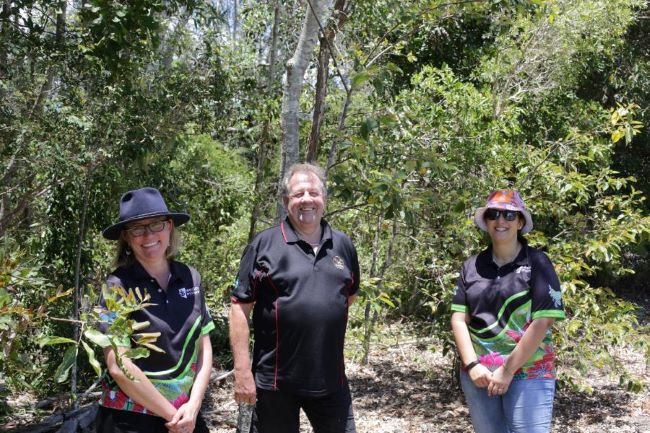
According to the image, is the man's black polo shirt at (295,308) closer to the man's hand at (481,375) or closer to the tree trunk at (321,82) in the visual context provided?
the man's hand at (481,375)

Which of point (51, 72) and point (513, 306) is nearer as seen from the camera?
point (513, 306)

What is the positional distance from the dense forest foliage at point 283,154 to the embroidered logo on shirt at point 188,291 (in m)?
0.88

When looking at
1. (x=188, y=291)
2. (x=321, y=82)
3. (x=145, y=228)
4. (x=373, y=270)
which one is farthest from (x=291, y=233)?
(x=373, y=270)

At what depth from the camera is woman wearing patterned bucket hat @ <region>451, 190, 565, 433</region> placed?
3.06 meters

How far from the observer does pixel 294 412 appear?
295cm

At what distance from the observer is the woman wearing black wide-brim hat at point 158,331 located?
2500 millimetres

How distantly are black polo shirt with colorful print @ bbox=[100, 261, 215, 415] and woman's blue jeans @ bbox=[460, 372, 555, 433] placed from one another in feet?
4.36

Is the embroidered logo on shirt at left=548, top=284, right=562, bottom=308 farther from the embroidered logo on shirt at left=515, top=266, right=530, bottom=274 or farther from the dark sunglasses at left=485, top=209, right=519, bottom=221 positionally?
the dark sunglasses at left=485, top=209, right=519, bottom=221

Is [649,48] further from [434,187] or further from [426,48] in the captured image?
[434,187]

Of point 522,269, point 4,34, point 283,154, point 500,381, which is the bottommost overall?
point 500,381

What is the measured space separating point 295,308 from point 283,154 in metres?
1.41

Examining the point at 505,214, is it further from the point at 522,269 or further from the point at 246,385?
the point at 246,385

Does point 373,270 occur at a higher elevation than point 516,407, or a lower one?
higher

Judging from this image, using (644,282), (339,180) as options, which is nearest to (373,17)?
(339,180)
